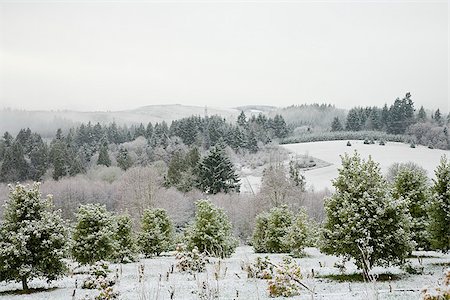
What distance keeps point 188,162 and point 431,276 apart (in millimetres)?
60414

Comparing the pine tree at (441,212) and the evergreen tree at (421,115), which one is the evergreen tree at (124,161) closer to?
the pine tree at (441,212)

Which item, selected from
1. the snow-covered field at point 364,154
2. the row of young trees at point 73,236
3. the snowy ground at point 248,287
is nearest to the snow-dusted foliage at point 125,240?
the row of young trees at point 73,236

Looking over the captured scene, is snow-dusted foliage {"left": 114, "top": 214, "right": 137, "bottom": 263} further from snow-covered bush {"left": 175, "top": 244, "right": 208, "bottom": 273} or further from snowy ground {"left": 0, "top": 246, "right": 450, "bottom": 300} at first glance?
snow-covered bush {"left": 175, "top": 244, "right": 208, "bottom": 273}

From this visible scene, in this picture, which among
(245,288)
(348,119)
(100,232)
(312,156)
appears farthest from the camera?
(348,119)

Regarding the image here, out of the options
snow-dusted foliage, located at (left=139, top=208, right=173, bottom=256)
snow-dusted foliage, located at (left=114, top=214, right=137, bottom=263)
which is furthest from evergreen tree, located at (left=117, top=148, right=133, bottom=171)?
snow-dusted foliage, located at (left=114, top=214, right=137, bottom=263)

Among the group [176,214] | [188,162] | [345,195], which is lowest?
[176,214]

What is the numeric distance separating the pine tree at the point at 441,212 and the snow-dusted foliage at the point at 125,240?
18.7 meters

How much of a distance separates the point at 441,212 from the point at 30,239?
62.7ft

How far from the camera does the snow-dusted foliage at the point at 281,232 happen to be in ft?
98.5

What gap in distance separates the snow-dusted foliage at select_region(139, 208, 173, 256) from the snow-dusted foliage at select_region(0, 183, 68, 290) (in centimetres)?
1352

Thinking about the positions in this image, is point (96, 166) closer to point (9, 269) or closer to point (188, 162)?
point (188, 162)

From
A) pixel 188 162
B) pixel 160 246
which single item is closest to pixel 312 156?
pixel 188 162

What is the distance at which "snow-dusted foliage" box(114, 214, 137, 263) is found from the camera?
91.9 feet

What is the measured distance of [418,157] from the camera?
8400cm
